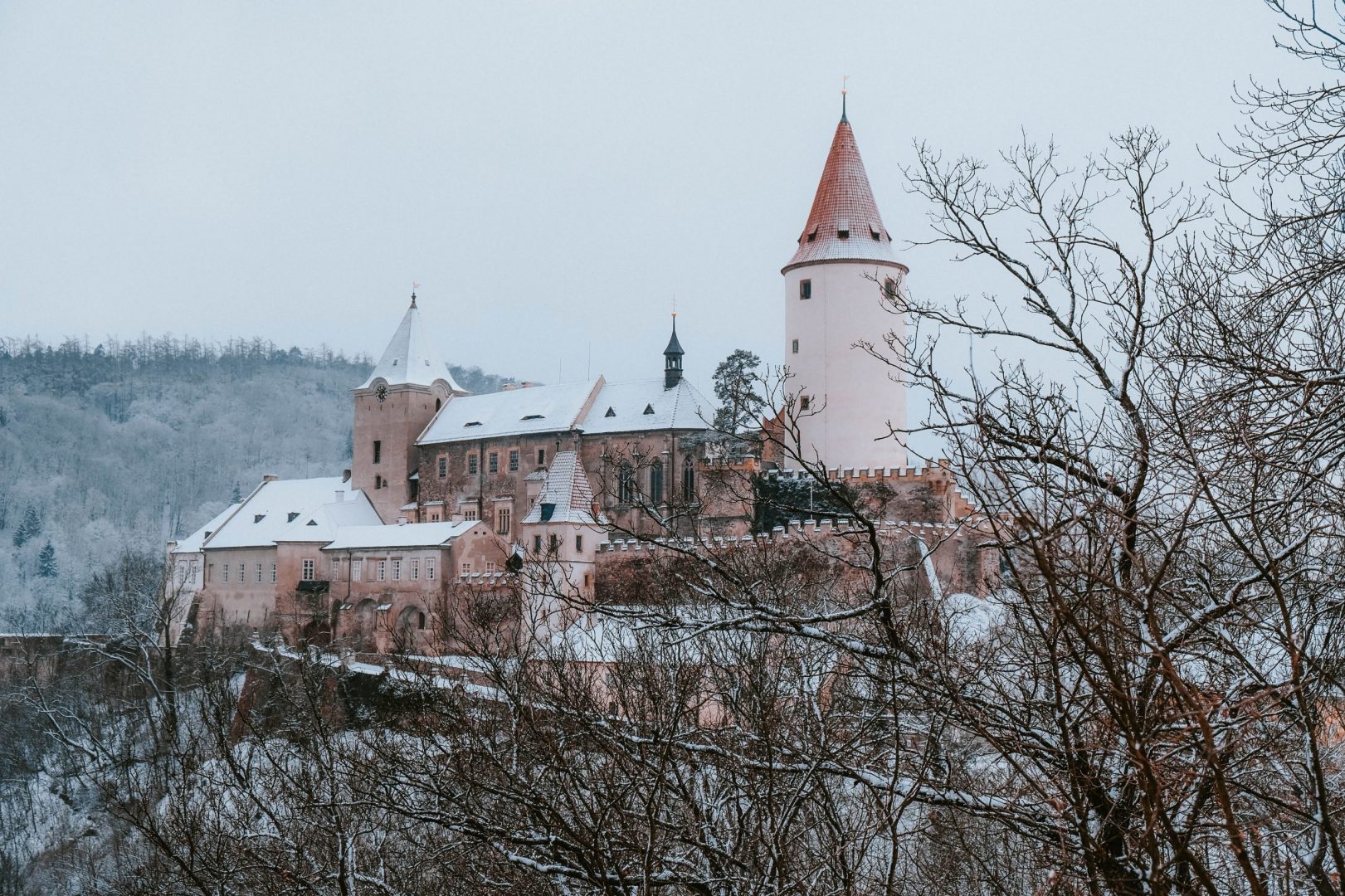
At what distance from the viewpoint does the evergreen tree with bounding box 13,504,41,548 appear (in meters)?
112

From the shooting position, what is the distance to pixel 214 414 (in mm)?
150125

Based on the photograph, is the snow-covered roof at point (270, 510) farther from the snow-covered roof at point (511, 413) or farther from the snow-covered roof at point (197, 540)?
the snow-covered roof at point (511, 413)

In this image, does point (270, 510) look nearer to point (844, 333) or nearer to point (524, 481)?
point (524, 481)

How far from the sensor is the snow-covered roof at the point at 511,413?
171ft

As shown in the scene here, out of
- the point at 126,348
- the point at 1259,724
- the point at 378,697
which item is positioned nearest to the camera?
the point at 1259,724

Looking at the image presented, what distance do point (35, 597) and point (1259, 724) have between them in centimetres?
10298

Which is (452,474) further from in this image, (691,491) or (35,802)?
(35,802)

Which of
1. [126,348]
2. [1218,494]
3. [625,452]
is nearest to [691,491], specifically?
[625,452]

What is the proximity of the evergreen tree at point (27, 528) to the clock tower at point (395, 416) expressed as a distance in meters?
67.9

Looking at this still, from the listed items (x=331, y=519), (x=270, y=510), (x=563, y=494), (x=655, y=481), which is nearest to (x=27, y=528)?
(x=270, y=510)

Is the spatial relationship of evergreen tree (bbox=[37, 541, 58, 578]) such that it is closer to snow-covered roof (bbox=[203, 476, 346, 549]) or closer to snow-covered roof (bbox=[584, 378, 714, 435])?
snow-covered roof (bbox=[203, 476, 346, 549])

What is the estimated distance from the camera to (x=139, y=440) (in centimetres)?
13988

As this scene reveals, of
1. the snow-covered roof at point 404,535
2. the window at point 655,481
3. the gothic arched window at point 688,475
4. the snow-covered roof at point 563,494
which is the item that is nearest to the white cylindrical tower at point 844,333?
the gothic arched window at point 688,475

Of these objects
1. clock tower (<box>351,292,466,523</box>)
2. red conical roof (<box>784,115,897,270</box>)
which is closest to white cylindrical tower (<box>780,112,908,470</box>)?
red conical roof (<box>784,115,897,270</box>)
